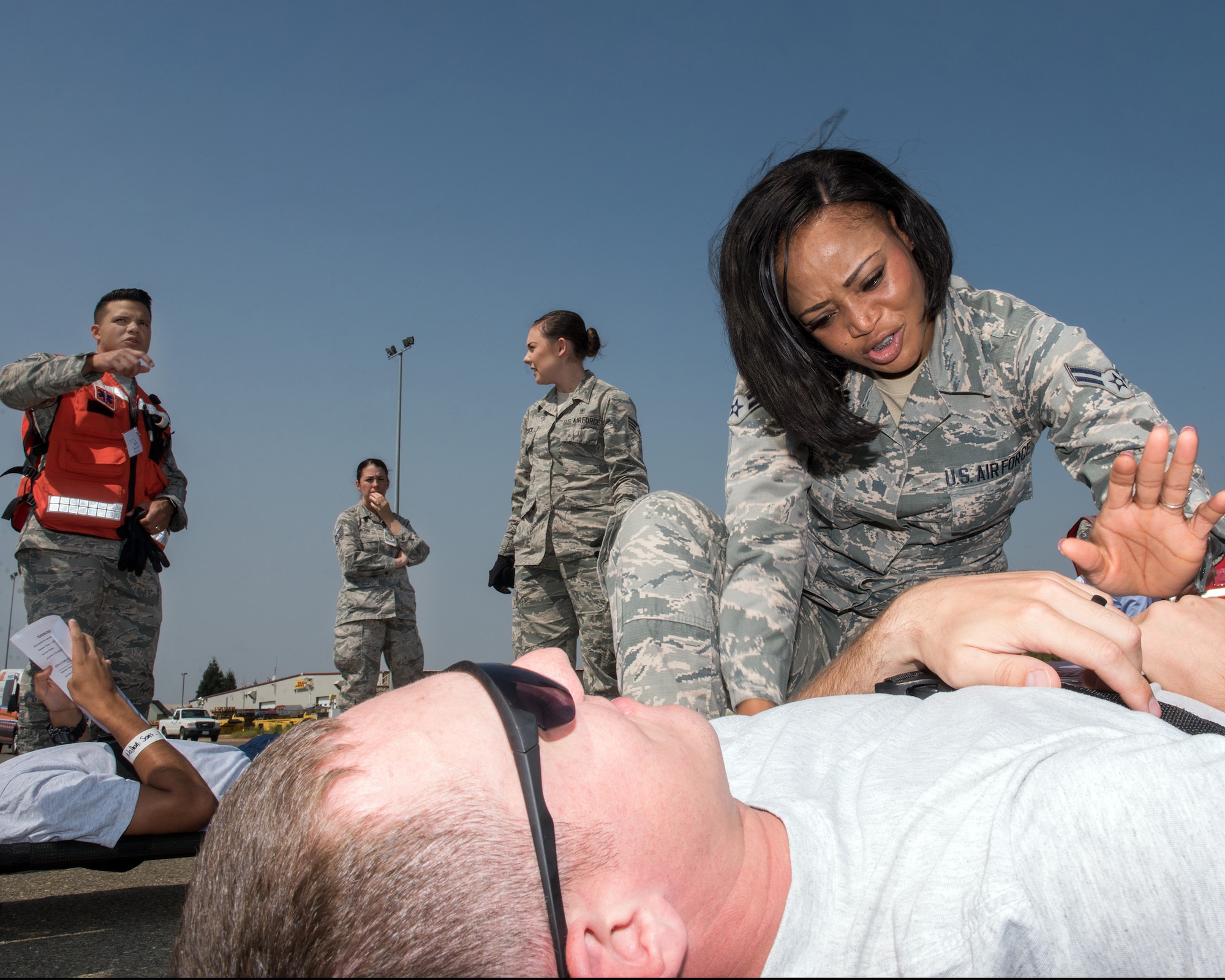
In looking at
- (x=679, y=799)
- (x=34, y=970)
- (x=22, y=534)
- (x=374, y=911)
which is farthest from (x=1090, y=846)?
(x=22, y=534)

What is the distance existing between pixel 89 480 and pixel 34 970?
276cm

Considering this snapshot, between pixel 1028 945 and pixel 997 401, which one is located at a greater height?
pixel 997 401

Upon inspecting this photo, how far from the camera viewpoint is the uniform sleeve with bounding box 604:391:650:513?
496cm

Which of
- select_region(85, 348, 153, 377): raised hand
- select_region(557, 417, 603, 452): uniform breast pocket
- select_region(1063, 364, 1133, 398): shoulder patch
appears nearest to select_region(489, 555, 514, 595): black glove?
select_region(557, 417, 603, 452): uniform breast pocket

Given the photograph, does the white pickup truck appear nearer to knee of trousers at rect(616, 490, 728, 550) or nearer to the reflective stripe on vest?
the reflective stripe on vest

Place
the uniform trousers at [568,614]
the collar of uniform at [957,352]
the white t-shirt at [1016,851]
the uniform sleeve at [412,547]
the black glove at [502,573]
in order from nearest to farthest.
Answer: the white t-shirt at [1016,851] < the collar of uniform at [957,352] < the uniform trousers at [568,614] < the black glove at [502,573] < the uniform sleeve at [412,547]

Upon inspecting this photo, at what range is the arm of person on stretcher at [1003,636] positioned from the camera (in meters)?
1.16

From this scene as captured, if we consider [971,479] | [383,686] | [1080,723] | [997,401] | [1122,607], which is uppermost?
[997,401]

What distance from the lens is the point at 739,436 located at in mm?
2486

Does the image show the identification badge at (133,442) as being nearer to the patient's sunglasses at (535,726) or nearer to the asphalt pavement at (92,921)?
the asphalt pavement at (92,921)

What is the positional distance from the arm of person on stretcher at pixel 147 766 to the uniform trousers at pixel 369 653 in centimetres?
379

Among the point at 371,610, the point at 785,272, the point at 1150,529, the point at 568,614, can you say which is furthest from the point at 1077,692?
the point at 371,610

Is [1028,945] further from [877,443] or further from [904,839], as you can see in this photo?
[877,443]

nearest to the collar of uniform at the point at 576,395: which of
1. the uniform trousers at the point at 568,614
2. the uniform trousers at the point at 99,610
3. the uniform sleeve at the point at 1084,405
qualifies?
the uniform trousers at the point at 568,614
